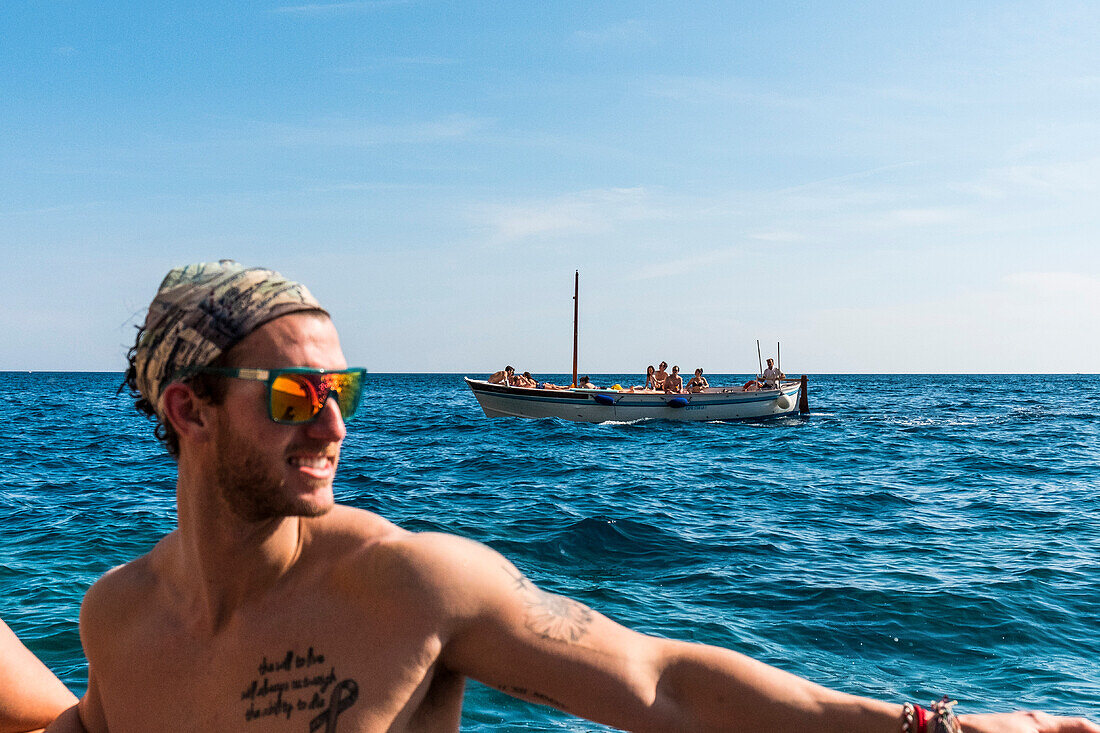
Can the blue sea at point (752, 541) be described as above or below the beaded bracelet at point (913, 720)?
below

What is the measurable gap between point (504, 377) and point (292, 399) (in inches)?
1342

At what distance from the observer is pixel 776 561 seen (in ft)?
34.4

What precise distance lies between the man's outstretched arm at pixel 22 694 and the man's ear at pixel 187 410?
3.51 feet

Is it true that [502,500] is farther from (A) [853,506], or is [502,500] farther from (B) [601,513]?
(A) [853,506]

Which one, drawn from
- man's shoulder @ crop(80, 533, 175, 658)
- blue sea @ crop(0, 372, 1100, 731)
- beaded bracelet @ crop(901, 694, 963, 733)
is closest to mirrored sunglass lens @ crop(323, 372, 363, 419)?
man's shoulder @ crop(80, 533, 175, 658)

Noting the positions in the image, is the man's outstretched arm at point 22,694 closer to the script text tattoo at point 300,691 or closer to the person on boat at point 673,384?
the script text tattoo at point 300,691

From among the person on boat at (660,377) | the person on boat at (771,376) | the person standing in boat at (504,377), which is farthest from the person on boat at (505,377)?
the person on boat at (771,376)

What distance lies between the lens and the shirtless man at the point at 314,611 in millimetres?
1489

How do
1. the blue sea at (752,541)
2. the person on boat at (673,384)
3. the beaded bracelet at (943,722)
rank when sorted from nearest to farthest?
the beaded bracelet at (943,722) < the blue sea at (752,541) < the person on boat at (673,384)

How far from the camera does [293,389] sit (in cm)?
154

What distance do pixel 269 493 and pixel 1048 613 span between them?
8.93 m

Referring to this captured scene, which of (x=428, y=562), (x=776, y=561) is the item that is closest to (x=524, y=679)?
(x=428, y=562)

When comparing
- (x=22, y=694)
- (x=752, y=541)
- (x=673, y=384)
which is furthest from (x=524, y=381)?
(x=22, y=694)

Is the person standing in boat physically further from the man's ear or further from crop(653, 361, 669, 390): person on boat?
the man's ear
